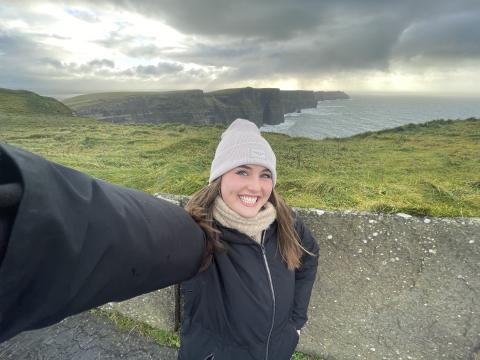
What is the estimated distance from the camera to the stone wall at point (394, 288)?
11.0 ft

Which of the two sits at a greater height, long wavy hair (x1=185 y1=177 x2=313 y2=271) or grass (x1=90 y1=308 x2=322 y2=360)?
long wavy hair (x1=185 y1=177 x2=313 y2=271)

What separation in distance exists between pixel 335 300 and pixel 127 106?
171 meters

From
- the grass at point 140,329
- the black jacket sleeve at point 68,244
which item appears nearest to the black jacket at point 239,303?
the black jacket sleeve at point 68,244

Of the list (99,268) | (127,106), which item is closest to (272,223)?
(99,268)

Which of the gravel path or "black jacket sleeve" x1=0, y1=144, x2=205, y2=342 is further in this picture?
the gravel path

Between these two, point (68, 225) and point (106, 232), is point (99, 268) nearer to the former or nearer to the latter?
point (106, 232)

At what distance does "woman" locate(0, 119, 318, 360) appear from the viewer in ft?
3.23

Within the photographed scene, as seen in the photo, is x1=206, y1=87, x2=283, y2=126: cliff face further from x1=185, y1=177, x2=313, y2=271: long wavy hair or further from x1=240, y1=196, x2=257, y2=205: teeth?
x1=240, y1=196, x2=257, y2=205: teeth

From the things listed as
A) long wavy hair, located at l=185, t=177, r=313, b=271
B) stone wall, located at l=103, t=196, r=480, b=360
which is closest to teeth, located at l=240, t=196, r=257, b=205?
long wavy hair, located at l=185, t=177, r=313, b=271

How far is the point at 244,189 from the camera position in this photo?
102 inches

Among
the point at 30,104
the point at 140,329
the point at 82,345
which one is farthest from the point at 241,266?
the point at 30,104

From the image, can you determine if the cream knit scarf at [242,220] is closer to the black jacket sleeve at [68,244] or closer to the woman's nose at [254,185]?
the woman's nose at [254,185]

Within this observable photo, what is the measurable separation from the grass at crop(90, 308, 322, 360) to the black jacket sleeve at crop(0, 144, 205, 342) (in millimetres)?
2946

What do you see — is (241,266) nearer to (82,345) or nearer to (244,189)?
(244,189)
